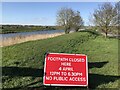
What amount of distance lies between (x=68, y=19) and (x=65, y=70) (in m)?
54.1

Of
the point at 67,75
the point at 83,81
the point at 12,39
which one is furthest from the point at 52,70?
the point at 12,39

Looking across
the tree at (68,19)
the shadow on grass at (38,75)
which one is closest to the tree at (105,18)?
the tree at (68,19)

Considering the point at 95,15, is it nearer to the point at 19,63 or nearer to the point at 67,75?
the point at 19,63

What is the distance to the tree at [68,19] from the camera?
59.8 m

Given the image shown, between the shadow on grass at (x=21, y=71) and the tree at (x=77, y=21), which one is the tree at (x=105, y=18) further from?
the shadow on grass at (x=21, y=71)

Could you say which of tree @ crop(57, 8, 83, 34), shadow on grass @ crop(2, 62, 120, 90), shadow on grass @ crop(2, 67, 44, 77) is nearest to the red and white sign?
shadow on grass @ crop(2, 62, 120, 90)

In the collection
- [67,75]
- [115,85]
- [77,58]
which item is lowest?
[115,85]

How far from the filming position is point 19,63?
1145 centimetres

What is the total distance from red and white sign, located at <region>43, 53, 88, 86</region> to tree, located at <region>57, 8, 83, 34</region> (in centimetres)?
5129

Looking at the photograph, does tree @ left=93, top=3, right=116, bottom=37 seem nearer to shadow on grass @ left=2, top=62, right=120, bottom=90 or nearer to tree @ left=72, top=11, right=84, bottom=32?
tree @ left=72, top=11, right=84, bottom=32

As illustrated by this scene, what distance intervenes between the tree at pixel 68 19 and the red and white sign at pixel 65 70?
51.3m

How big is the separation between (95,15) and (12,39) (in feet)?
69.5

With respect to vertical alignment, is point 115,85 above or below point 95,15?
below

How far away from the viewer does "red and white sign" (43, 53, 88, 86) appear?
7.26 meters
